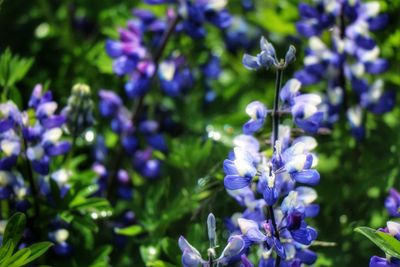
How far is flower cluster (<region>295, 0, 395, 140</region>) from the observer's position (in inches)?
98.2

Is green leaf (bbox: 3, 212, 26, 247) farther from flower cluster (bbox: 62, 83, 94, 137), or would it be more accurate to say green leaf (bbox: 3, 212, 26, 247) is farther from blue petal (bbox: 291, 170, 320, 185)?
blue petal (bbox: 291, 170, 320, 185)

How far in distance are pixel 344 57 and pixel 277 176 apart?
91 cm

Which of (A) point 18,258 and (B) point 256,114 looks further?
(B) point 256,114

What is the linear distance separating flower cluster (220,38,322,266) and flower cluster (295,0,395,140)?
62 cm

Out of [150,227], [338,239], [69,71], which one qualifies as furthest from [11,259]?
[69,71]

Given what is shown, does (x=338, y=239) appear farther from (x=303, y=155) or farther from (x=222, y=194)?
(x=303, y=155)

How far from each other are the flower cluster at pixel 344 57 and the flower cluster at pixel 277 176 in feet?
2.04

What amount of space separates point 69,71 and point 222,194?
3.46 ft

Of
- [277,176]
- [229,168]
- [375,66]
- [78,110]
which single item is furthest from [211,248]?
[375,66]

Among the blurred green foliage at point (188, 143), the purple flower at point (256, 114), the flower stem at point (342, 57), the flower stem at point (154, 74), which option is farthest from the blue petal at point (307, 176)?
the flower stem at point (154, 74)

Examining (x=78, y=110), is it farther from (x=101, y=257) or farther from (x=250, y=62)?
(x=250, y=62)

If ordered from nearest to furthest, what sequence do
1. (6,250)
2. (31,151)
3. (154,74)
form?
(6,250), (31,151), (154,74)

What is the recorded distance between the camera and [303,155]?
5.12 feet

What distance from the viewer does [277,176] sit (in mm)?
1780
